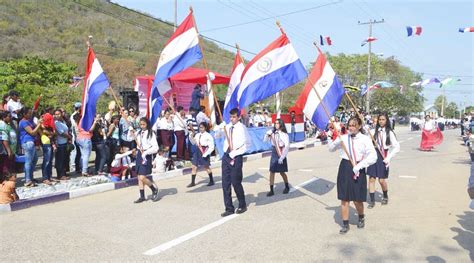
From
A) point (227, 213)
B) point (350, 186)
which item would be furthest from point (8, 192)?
point (350, 186)

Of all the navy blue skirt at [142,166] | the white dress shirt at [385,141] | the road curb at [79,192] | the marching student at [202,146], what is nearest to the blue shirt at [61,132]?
the road curb at [79,192]

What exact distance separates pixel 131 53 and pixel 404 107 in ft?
133

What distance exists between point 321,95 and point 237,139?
189cm

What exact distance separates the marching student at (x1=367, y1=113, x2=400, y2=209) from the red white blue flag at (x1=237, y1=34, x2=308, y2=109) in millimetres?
1764

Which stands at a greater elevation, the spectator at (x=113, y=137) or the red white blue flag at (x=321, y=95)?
the red white blue flag at (x=321, y=95)

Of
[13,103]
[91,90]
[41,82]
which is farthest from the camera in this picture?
[41,82]

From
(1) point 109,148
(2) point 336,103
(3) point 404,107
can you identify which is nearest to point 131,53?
(3) point 404,107

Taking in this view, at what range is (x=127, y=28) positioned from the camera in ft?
281

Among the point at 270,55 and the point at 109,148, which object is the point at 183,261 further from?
the point at 109,148

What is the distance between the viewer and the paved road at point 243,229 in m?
5.02

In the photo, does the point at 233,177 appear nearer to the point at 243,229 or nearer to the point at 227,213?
the point at 227,213

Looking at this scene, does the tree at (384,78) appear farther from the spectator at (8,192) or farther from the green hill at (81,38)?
the spectator at (8,192)

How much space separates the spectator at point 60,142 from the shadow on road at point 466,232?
806 cm

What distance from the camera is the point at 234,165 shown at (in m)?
7.03
